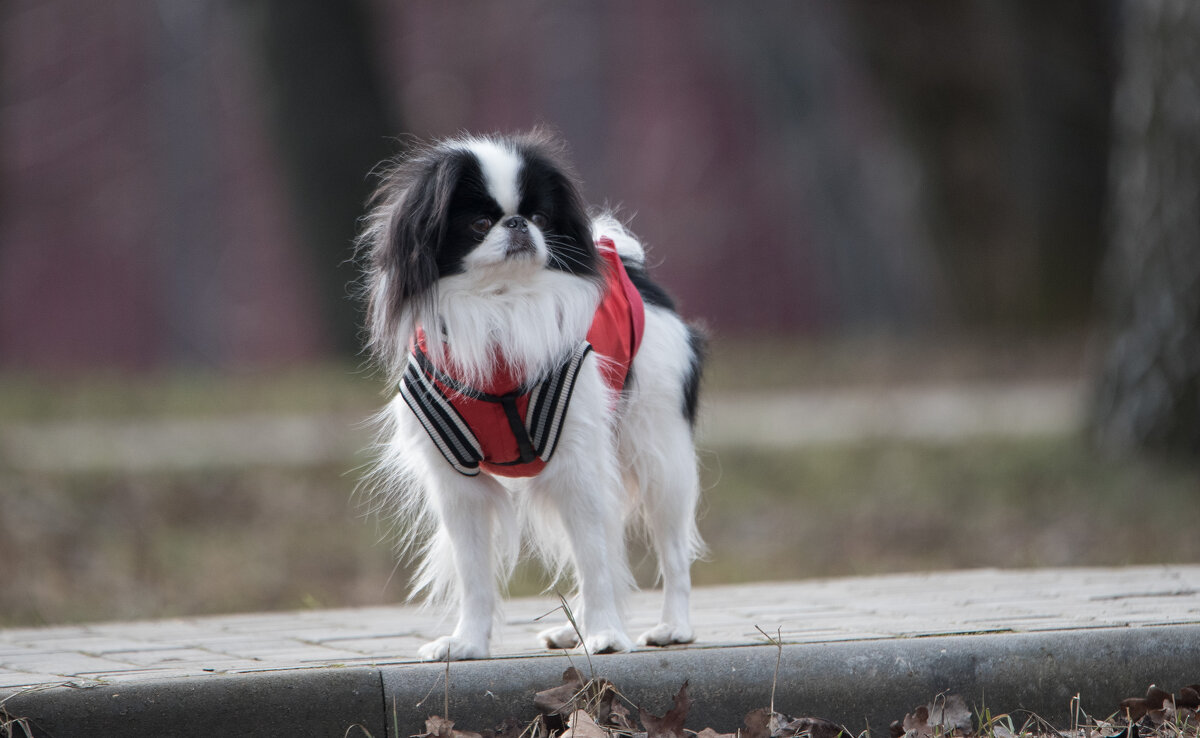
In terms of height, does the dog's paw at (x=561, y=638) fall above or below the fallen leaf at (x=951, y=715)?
above

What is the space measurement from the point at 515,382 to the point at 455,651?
0.79 metres

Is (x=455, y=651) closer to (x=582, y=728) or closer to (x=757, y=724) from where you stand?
(x=582, y=728)

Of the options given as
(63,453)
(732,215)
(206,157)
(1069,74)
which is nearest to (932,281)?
(1069,74)

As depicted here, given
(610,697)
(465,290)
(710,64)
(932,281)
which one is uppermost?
(710,64)

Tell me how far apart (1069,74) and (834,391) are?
6.52 m

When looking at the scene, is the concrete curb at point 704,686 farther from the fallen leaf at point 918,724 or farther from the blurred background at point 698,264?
the blurred background at point 698,264

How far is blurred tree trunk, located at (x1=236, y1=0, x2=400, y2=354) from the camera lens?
1281cm

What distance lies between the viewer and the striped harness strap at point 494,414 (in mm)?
3770

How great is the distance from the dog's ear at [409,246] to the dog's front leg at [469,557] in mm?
435

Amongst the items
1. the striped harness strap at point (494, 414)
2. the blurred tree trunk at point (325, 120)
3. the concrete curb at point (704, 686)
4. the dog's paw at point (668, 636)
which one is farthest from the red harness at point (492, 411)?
the blurred tree trunk at point (325, 120)

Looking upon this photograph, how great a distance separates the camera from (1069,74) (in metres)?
17.0

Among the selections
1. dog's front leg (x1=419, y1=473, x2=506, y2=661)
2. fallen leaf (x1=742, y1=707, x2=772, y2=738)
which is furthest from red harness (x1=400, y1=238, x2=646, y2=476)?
fallen leaf (x1=742, y1=707, x2=772, y2=738)

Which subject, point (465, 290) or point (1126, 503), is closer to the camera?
point (465, 290)

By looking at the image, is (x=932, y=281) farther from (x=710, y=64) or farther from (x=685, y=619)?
(x=685, y=619)
